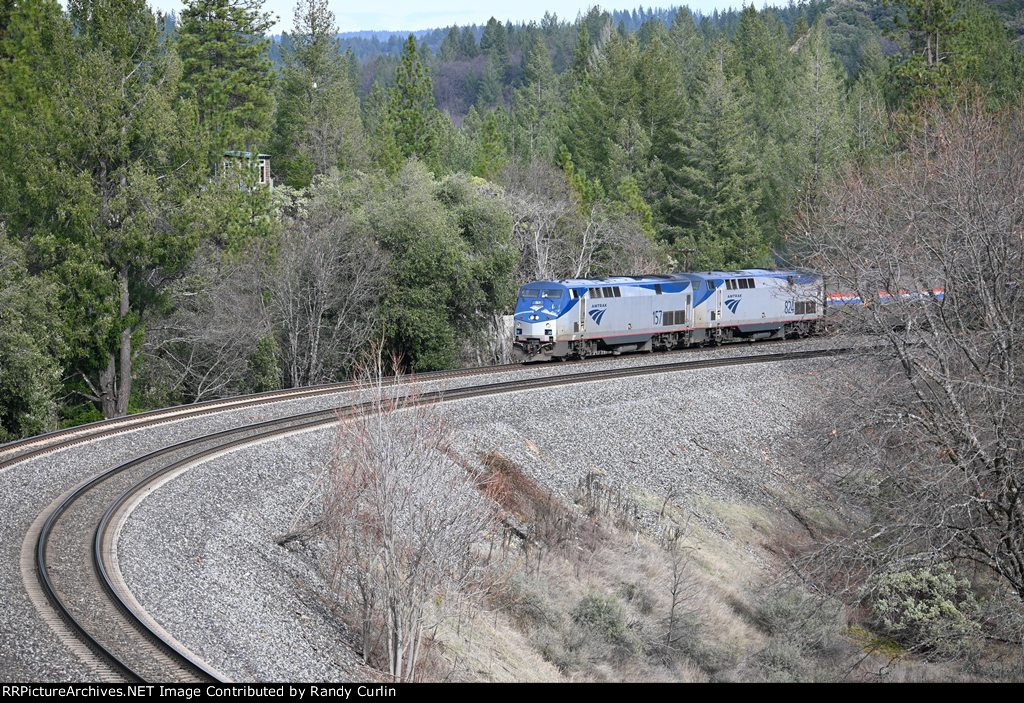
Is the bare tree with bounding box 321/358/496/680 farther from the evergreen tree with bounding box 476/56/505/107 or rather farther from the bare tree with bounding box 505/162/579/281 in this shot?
the evergreen tree with bounding box 476/56/505/107

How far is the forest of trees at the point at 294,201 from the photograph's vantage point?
35.2 m

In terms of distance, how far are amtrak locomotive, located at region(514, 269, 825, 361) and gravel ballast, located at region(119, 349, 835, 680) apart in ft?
4.27

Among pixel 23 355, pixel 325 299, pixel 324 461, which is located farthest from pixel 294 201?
pixel 324 461

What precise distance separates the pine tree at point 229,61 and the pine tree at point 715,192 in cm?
2504

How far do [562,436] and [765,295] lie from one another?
17.5m

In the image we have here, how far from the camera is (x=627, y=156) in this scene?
241 ft

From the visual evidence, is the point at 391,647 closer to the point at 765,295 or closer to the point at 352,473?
the point at 352,473

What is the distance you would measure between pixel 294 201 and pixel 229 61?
43.5ft

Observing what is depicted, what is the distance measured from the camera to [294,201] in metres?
55.1

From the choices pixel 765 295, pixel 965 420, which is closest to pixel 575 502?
pixel 965 420

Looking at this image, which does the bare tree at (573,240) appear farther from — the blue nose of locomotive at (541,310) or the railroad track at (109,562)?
the railroad track at (109,562)

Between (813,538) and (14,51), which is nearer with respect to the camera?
(813,538)

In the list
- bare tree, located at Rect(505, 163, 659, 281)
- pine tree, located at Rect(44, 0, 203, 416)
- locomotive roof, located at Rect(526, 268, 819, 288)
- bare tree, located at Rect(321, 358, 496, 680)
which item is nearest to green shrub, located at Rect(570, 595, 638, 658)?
bare tree, located at Rect(321, 358, 496, 680)

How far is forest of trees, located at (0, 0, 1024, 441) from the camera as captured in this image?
3522 centimetres
